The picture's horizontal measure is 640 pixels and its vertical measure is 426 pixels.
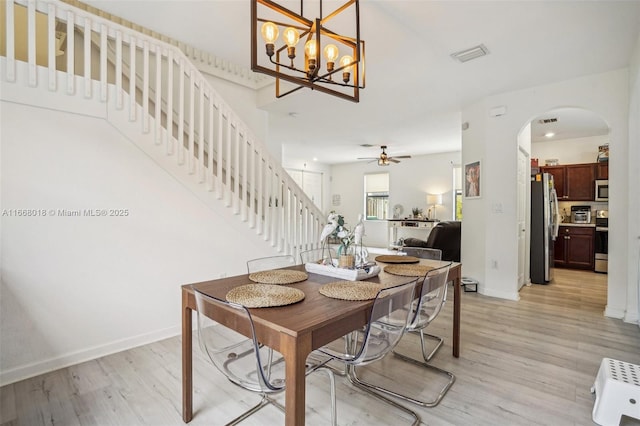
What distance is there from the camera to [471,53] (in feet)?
10.3

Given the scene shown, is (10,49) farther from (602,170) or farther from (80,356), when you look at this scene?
(602,170)

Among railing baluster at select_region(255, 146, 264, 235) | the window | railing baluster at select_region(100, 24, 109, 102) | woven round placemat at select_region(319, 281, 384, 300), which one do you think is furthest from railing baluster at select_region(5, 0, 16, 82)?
the window

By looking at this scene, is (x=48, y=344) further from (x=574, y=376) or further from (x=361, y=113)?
(x=361, y=113)

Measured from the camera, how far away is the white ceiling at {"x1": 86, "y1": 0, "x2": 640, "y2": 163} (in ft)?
8.30

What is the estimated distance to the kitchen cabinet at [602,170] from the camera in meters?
5.95

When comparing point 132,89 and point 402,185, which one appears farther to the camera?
point 402,185

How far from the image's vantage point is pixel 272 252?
3.67 m

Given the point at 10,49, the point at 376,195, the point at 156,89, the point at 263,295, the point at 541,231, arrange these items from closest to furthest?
the point at 263,295 < the point at 10,49 < the point at 156,89 < the point at 541,231 < the point at 376,195

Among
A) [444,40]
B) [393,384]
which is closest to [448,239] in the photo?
[444,40]

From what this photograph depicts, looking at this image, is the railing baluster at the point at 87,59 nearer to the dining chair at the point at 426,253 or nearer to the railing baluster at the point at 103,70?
the railing baluster at the point at 103,70

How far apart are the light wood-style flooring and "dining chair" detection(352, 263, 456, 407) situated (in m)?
0.06

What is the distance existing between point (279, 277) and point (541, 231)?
481 cm

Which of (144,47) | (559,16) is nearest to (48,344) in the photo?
(144,47)

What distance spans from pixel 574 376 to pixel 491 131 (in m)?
3.10
